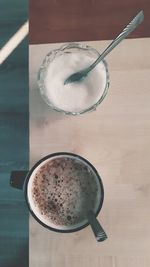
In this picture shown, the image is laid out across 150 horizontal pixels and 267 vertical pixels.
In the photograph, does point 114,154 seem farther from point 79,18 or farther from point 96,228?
point 79,18


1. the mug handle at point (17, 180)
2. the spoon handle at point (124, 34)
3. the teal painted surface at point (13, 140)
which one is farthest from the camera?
the teal painted surface at point (13, 140)

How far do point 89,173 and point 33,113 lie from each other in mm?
A: 149

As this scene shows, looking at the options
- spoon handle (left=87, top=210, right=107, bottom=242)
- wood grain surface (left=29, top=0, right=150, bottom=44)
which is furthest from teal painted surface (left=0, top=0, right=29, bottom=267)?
spoon handle (left=87, top=210, right=107, bottom=242)

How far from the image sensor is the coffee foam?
2.46 feet

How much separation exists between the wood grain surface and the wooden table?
0.06 meters

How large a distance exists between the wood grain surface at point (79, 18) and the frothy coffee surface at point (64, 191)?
0.78ft

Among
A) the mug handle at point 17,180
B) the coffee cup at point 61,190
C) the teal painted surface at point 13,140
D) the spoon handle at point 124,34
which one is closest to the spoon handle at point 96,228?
the coffee cup at point 61,190

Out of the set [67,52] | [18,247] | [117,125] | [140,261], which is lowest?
[18,247]

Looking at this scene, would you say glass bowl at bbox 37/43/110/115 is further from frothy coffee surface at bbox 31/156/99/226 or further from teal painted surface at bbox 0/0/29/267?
teal painted surface at bbox 0/0/29/267

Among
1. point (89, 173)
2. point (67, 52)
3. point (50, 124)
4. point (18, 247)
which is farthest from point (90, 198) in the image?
point (18, 247)

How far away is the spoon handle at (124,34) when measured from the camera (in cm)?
63

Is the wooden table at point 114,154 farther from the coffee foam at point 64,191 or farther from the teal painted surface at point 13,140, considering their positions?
the teal painted surface at point 13,140

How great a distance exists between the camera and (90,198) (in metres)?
0.75

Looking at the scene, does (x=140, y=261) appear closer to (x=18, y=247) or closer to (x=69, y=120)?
(x=69, y=120)
